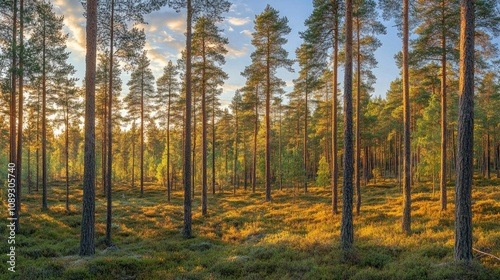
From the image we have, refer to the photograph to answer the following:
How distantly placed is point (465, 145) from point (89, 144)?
1220cm

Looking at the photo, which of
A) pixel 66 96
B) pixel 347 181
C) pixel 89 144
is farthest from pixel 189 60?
pixel 66 96

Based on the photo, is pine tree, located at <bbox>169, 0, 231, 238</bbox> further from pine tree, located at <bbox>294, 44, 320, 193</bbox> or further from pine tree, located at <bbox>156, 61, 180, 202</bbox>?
pine tree, located at <bbox>156, 61, 180, 202</bbox>

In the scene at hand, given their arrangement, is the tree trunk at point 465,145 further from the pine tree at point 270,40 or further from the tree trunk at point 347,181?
the pine tree at point 270,40

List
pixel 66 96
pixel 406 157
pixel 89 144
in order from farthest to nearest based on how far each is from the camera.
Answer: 1. pixel 66 96
2. pixel 406 157
3. pixel 89 144

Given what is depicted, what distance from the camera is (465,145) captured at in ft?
25.7

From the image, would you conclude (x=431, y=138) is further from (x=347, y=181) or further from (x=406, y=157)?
(x=347, y=181)

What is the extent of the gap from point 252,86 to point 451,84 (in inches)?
688

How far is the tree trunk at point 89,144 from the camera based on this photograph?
10.3 m

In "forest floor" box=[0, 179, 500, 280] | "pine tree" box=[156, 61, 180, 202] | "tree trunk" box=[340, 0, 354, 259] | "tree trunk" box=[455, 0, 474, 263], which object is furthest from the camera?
"pine tree" box=[156, 61, 180, 202]

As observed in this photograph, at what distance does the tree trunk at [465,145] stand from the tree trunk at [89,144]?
11939 mm

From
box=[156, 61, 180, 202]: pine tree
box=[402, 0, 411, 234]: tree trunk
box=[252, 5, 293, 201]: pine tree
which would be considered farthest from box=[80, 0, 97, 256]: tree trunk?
box=[156, 61, 180, 202]: pine tree

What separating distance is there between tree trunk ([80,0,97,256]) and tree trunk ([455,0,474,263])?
39.2 feet

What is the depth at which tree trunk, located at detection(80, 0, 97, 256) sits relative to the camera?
407 inches

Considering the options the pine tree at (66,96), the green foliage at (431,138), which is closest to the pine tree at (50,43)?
the pine tree at (66,96)
